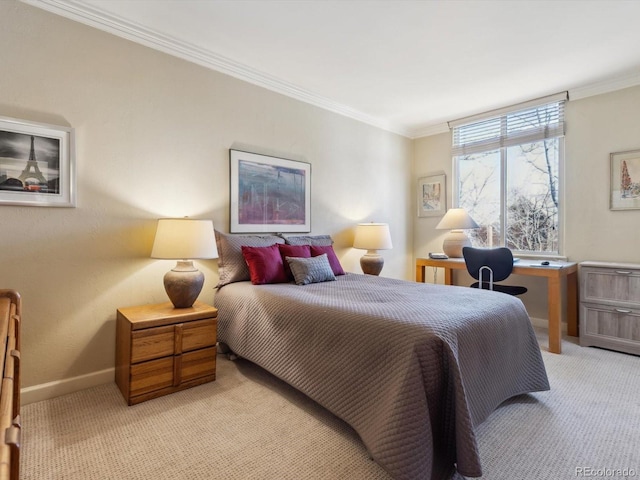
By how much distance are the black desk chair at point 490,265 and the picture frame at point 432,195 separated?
1.44 m

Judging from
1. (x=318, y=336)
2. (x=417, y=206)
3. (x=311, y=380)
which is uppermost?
(x=417, y=206)

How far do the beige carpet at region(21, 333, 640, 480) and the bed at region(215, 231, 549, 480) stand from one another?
159mm

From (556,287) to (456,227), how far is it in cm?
126

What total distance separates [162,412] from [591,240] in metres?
4.16

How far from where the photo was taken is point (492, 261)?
3.25m

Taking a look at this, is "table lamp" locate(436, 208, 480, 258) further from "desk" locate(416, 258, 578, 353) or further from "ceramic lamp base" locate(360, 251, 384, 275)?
"ceramic lamp base" locate(360, 251, 384, 275)

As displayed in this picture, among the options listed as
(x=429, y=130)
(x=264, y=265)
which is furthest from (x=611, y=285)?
(x=264, y=265)

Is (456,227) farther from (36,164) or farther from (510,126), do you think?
(36,164)

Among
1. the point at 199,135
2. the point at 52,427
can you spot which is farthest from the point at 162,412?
the point at 199,135

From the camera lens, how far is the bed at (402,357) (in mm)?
1362

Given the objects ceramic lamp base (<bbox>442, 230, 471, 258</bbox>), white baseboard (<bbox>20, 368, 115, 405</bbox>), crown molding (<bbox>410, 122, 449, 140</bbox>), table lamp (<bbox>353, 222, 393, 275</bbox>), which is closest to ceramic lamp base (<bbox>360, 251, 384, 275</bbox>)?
table lamp (<bbox>353, 222, 393, 275</bbox>)

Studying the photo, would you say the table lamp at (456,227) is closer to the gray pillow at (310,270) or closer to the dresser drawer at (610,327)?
the dresser drawer at (610,327)

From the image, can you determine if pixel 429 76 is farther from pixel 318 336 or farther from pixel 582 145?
pixel 318 336

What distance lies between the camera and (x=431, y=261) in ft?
13.3
